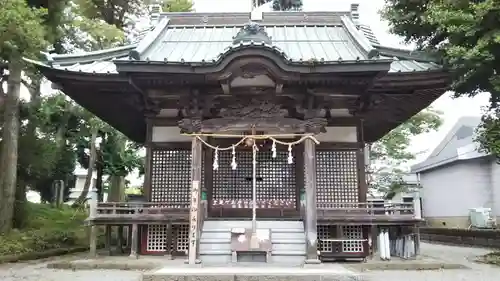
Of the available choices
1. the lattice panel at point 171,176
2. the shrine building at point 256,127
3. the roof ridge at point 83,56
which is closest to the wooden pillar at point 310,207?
the shrine building at point 256,127

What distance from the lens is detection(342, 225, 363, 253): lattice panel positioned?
410 inches

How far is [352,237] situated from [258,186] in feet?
8.71

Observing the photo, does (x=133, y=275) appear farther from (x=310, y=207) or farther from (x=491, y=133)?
(x=491, y=133)

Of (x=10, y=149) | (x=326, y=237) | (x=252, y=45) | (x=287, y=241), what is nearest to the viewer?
(x=252, y=45)

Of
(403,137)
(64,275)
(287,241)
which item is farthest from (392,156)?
(64,275)

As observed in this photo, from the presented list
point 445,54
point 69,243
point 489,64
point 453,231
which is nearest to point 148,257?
point 69,243

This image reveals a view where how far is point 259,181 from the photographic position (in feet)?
36.7

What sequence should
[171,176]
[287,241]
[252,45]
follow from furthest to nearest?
[171,176], [287,241], [252,45]

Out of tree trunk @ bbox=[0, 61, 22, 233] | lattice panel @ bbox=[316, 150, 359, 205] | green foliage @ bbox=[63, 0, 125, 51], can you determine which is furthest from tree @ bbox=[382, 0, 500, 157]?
tree trunk @ bbox=[0, 61, 22, 233]

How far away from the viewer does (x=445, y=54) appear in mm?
10172

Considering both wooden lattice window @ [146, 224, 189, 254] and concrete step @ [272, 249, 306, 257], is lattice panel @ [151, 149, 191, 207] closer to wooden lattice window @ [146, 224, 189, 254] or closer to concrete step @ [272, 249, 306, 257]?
wooden lattice window @ [146, 224, 189, 254]

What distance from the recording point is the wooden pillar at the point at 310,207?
8.97 m

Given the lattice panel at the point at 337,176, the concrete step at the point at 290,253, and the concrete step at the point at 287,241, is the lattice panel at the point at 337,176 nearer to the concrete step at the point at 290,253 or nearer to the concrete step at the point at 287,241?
the concrete step at the point at 287,241

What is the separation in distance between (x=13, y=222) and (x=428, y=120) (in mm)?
20383
